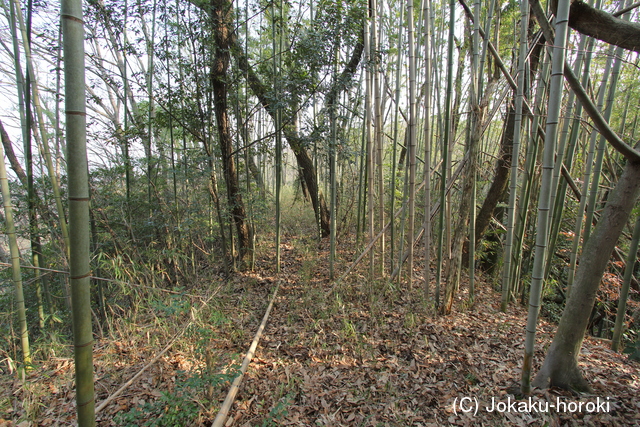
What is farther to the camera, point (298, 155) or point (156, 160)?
point (298, 155)

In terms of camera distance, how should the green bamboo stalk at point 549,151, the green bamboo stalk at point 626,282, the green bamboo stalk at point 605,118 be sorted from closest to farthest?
the green bamboo stalk at point 549,151 → the green bamboo stalk at point 605,118 → the green bamboo stalk at point 626,282

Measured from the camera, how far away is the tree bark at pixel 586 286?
1650mm

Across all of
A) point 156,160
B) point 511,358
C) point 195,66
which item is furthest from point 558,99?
point 156,160

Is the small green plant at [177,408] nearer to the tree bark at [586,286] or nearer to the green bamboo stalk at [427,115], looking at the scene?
the tree bark at [586,286]

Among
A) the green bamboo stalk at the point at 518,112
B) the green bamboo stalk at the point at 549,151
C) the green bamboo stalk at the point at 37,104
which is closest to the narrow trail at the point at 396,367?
the green bamboo stalk at the point at 549,151

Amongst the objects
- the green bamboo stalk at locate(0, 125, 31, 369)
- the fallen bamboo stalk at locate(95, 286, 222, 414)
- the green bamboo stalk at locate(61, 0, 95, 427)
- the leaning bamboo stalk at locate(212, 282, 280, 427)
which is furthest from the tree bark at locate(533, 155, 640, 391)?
the green bamboo stalk at locate(0, 125, 31, 369)

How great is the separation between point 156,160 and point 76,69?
127 inches

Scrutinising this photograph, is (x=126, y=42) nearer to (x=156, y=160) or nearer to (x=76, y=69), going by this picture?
(x=156, y=160)

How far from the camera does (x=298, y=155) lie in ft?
17.9

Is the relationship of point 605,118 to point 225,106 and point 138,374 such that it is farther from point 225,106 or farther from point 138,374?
point 138,374

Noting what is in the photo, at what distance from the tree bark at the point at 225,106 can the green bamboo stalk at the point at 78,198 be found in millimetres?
2983

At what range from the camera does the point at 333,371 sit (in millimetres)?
2330

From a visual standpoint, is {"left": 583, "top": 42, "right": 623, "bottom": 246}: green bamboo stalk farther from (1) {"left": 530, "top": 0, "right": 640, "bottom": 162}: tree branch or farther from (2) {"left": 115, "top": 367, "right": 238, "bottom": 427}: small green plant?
(2) {"left": 115, "top": 367, "right": 238, "bottom": 427}: small green plant

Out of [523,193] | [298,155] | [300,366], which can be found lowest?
[300,366]
